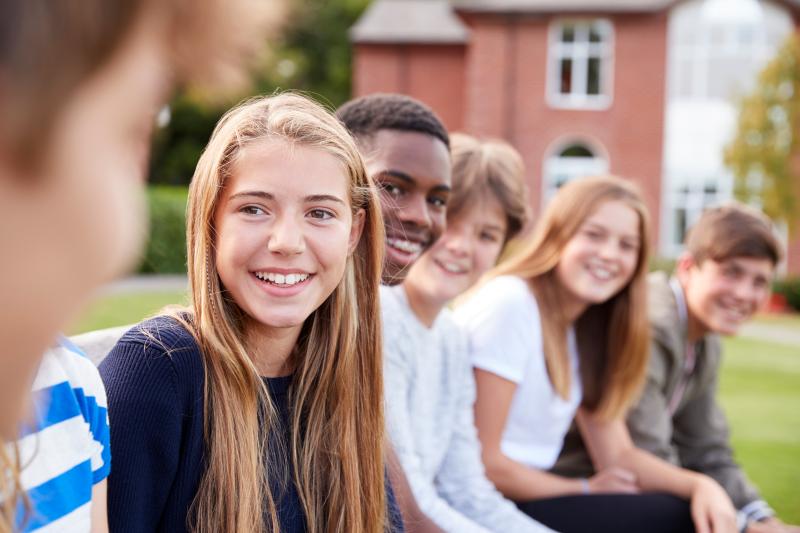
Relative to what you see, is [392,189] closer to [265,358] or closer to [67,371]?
[265,358]

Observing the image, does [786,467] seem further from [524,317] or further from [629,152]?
[629,152]

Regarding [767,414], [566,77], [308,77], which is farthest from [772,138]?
[308,77]

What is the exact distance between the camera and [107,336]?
87.6 inches

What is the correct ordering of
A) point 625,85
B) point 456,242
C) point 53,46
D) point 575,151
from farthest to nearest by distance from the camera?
point 575,151
point 625,85
point 456,242
point 53,46

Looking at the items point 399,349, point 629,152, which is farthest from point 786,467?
point 629,152

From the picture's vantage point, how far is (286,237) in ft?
6.41

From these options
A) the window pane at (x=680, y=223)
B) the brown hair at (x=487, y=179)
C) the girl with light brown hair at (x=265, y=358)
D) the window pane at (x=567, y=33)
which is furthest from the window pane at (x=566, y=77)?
the girl with light brown hair at (x=265, y=358)

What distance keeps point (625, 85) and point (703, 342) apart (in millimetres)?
22673

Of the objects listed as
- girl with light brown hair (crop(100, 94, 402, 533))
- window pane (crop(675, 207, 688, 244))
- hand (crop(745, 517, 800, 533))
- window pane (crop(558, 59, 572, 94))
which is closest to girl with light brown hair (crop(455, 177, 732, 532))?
hand (crop(745, 517, 800, 533))

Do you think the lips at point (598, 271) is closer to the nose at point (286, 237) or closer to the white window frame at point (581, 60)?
the nose at point (286, 237)

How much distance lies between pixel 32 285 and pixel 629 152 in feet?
85.9

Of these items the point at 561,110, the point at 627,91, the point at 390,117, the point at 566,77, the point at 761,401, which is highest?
the point at 566,77

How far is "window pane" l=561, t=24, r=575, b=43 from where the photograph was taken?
84.0ft

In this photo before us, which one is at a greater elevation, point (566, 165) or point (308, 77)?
point (308, 77)
